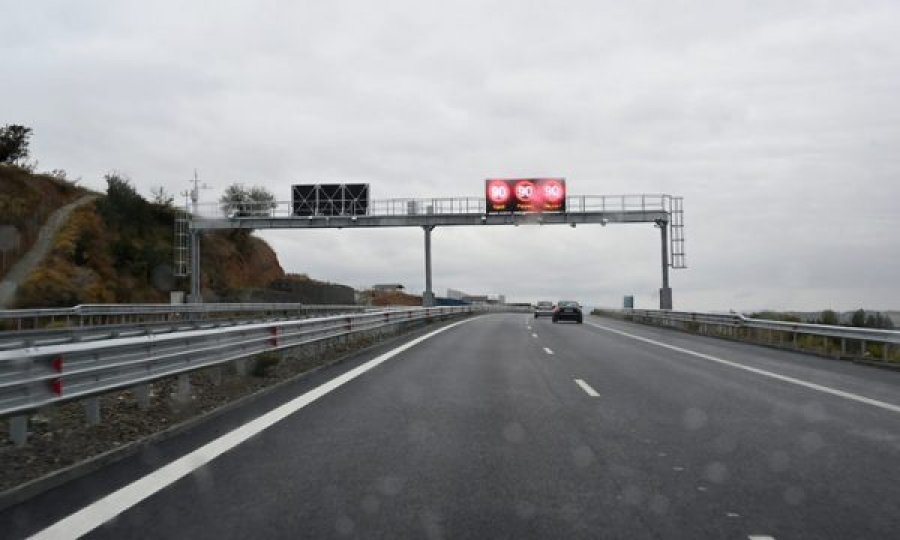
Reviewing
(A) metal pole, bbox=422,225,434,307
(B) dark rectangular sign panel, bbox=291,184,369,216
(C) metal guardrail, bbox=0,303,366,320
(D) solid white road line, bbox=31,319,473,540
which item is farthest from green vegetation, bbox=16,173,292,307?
(D) solid white road line, bbox=31,319,473,540

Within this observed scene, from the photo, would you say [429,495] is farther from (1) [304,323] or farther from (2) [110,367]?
(1) [304,323]

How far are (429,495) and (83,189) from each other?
57445 mm

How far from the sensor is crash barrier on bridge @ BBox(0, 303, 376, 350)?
1825 centimetres

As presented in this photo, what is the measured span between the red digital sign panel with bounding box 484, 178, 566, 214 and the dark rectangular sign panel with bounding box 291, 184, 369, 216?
799 cm

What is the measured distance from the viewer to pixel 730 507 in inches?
194

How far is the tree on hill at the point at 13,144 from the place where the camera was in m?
52.0

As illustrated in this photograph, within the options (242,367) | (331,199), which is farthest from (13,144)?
(242,367)

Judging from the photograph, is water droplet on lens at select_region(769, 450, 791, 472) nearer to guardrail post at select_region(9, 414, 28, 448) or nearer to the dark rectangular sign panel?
guardrail post at select_region(9, 414, 28, 448)

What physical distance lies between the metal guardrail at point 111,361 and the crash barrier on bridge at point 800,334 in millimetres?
13030

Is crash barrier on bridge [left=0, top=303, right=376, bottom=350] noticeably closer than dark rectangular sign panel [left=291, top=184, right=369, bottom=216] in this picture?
Yes

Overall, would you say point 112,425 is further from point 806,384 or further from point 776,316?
point 776,316

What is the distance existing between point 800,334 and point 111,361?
20.6 meters

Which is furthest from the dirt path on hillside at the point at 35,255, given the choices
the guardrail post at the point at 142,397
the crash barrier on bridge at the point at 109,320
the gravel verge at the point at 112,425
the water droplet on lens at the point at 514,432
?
the water droplet on lens at the point at 514,432

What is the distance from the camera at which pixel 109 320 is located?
3416 cm
